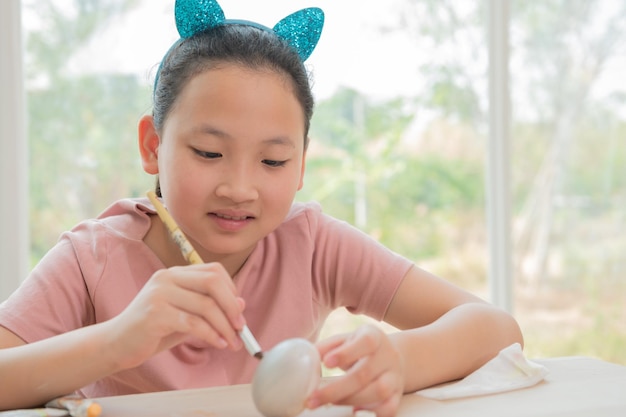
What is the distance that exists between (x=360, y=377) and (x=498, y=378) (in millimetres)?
218

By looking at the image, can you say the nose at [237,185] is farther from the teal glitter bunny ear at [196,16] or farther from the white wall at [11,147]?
the white wall at [11,147]

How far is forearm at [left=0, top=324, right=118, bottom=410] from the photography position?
77 cm

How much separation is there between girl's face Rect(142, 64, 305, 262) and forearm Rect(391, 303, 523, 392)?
244 millimetres

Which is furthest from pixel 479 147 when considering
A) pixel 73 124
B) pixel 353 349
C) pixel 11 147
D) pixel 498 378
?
pixel 353 349

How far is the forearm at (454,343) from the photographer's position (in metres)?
0.85

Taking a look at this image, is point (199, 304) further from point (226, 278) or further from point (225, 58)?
point (225, 58)

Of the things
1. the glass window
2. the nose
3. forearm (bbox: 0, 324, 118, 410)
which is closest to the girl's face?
the nose

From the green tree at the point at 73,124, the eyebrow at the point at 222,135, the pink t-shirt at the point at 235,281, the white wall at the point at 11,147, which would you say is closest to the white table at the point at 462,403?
the pink t-shirt at the point at 235,281

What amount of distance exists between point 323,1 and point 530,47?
0.72 meters

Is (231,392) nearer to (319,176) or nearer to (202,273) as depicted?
(202,273)

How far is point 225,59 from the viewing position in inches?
38.2

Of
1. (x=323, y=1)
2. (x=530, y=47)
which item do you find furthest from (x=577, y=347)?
(x=323, y=1)

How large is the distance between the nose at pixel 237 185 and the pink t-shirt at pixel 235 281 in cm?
22

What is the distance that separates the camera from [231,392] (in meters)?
0.81
